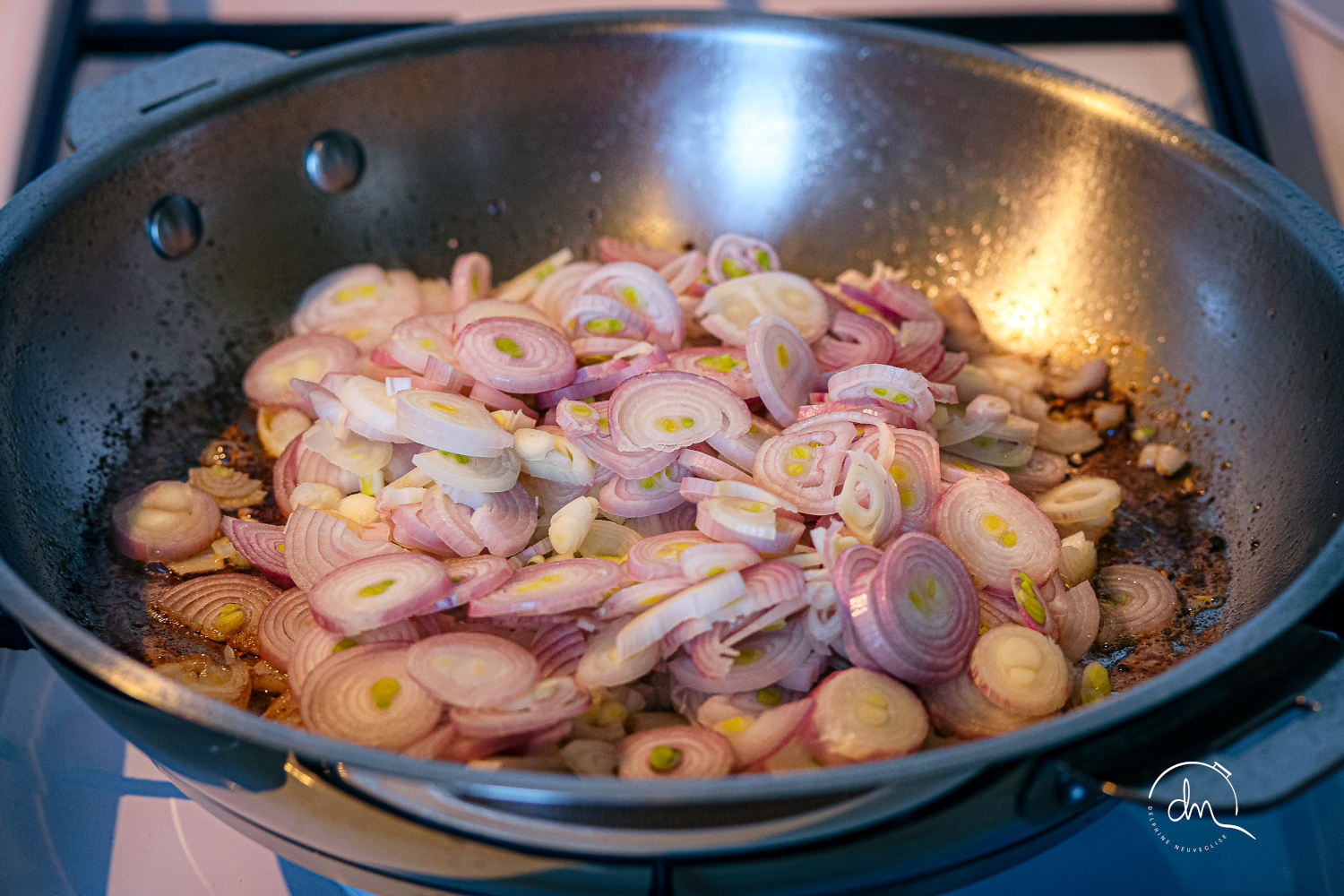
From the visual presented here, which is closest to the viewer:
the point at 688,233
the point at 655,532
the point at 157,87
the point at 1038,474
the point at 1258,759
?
the point at 1258,759

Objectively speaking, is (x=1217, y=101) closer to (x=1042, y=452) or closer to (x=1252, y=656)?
(x=1042, y=452)

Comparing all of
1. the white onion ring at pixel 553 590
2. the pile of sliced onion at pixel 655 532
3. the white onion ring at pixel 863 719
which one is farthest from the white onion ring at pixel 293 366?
the white onion ring at pixel 863 719

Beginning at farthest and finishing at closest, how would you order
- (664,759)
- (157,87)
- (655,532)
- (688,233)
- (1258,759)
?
(688,233)
(157,87)
(655,532)
(664,759)
(1258,759)

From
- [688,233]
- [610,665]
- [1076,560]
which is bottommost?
[610,665]

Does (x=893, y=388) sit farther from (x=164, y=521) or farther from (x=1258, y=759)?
(x=164, y=521)

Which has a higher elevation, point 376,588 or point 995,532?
point 995,532

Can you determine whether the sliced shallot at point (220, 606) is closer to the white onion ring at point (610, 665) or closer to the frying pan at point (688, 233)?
the frying pan at point (688, 233)

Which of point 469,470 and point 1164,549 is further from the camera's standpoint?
point 1164,549

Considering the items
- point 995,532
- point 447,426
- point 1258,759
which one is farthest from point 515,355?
point 1258,759
